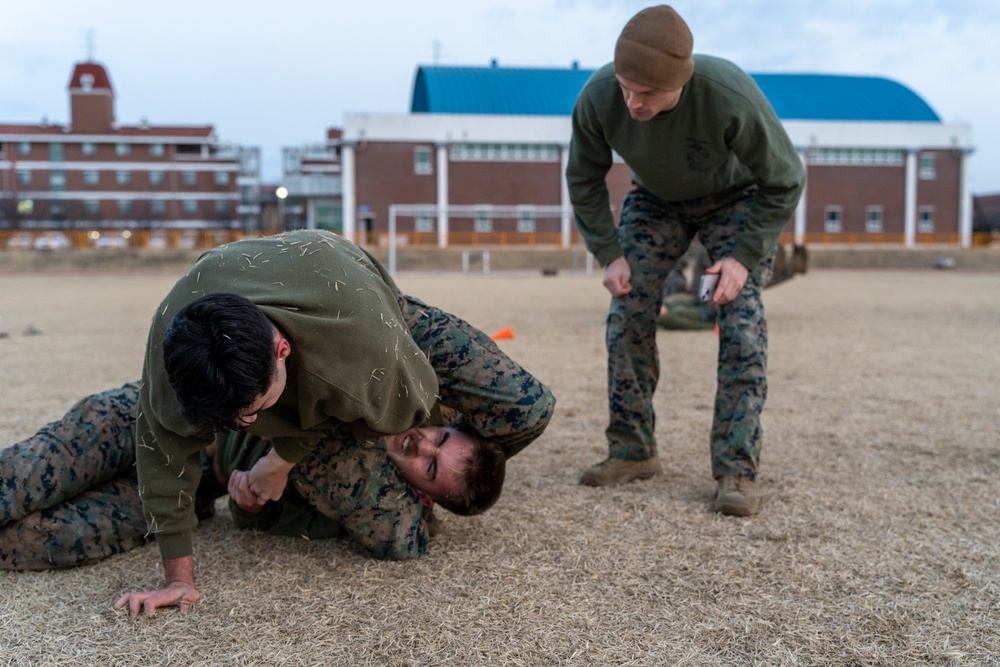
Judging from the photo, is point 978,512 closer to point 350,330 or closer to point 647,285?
point 647,285

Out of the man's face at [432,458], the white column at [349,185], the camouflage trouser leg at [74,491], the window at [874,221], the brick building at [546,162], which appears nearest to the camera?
the camouflage trouser leg at [74,491]

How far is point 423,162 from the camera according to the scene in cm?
4169

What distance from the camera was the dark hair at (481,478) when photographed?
281cm

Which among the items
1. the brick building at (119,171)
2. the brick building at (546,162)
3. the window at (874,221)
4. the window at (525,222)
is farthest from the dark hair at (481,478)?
the brick building at (119,171)

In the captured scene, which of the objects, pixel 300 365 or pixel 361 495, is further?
pixel 361 495

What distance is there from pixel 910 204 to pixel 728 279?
1801 inches

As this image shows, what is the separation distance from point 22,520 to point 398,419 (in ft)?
3.98

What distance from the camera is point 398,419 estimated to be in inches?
91.5

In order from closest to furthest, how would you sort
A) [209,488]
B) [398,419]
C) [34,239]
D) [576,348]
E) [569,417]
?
[398,419] < [209,488] < [569,417] < [576,348] < [34,239]

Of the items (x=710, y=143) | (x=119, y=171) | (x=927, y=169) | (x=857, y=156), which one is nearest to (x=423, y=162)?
(x=857, y=156)

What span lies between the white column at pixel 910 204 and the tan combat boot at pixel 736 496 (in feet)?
148

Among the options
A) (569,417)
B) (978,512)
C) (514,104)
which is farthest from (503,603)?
(514,104)

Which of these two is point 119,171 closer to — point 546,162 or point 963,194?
point 546,162

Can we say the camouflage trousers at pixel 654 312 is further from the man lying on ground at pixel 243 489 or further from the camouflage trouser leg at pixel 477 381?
the man lying on ground at pixel 243 489
